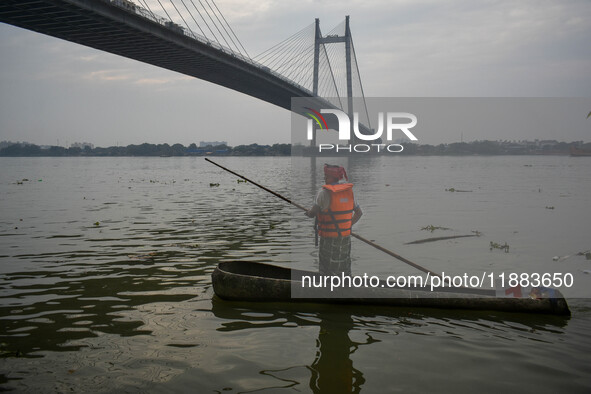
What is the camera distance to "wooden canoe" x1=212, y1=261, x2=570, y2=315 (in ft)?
18.5

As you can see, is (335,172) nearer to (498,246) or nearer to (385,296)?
(385,296)

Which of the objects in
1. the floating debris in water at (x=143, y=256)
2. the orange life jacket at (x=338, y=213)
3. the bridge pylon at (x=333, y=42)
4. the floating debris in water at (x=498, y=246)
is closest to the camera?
the orange life jacket at (x=338, y=213)

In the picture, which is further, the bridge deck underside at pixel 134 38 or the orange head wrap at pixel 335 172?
the bridge deck underside at pixel 134 38

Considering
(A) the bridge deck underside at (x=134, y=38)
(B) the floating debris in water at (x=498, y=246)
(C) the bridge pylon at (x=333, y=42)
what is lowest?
(B) the floating debris in water at (x=498, y=246)

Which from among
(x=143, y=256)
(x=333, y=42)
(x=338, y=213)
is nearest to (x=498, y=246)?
(x=338, y=213)

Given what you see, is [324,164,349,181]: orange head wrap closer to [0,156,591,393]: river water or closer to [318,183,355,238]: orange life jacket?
[318,183,355,238]: orange life jacket

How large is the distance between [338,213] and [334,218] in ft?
0.28

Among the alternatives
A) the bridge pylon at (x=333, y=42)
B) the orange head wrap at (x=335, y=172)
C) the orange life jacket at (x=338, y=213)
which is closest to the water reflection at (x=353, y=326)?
the orange life jacket at (x=338, y=213)

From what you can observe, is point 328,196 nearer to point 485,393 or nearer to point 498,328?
point 498,328

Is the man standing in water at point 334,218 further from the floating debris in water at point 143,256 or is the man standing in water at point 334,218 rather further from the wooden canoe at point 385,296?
the floating debris in water at point 143,256

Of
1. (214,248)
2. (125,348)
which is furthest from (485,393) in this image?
(214,248)

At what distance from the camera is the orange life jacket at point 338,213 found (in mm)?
6160

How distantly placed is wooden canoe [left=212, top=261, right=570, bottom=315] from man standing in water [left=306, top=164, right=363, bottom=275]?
0.33 m

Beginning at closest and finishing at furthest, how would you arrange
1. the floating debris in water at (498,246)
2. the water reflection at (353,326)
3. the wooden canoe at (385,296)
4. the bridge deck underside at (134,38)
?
1. the water reflection at (353,326)
2. the wooden canoe at (385,296)
3. the floating debris in water at (498,246)
4. the bridge deck underside at (134,38)
